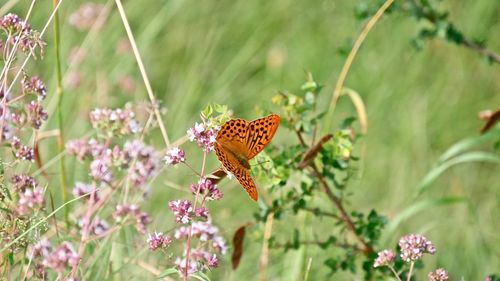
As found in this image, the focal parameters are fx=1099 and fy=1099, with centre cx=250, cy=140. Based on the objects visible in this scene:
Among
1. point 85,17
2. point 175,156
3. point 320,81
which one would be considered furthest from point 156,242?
point 320,81

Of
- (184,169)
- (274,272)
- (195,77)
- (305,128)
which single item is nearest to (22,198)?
(305,128)

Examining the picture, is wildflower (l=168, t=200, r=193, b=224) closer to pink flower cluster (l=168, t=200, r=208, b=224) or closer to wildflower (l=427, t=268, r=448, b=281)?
pink flower cluster (l=168, t=200, r=208, b=224)

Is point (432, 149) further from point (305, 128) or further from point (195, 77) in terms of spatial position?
point (305, 128)

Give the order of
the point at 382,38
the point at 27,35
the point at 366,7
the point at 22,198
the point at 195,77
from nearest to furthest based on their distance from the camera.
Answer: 1. the point at 22,198
2. the point at 27,35
3. the point at 366,7
4. the point at 195,77
5. the point at 382,38

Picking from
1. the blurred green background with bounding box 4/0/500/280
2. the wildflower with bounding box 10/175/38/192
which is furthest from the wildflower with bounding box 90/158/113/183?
the blurred green background with bounding box 4/0/500/280

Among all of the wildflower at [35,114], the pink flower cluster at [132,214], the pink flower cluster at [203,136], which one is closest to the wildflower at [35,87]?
the wildflower at [35,114]

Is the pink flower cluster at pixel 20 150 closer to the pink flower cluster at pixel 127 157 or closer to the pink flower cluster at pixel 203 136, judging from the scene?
the pink flower cluster at pixel 127 157
